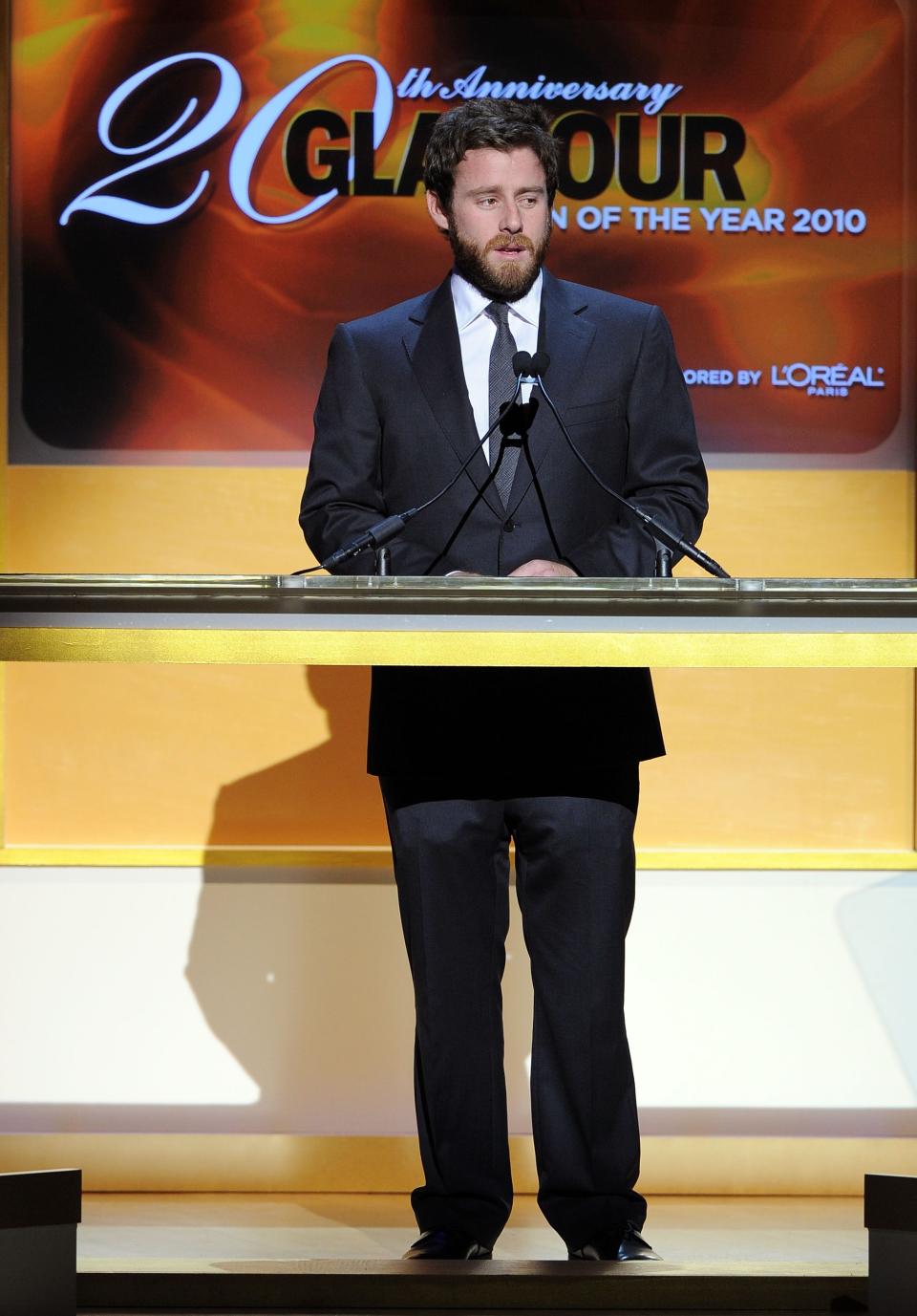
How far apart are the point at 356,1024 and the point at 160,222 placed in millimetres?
1714

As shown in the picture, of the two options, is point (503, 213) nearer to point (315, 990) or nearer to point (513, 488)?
point (513, 488)

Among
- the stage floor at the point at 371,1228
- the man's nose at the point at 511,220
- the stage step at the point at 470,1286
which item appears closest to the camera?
the stage step at the point at 470,1286

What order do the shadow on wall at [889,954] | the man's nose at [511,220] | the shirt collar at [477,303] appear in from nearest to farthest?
1. the man's nose at [511,220]
2. the shirt collar at [477,303]
3. the shadow on wall at [889,954]

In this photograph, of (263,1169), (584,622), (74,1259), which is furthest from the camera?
(263,1169)

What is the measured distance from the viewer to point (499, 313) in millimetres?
2781

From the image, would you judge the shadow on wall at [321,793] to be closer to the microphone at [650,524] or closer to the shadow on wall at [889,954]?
the shadow on wall at [889,954]

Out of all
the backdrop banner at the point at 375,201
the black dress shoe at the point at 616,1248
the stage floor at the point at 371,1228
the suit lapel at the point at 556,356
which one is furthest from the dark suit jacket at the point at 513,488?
the backdrop banner at the point at 375,201

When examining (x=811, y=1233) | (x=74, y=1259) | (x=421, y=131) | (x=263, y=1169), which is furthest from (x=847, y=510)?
(x=74, y=1259)

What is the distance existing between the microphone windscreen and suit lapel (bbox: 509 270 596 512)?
0.26m

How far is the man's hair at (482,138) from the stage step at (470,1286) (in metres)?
1.54

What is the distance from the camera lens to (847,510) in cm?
387

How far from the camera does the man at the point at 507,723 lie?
2641mm

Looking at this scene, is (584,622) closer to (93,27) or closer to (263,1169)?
(263,1169)

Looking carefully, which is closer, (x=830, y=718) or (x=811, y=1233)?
(x=811, y=1233)
